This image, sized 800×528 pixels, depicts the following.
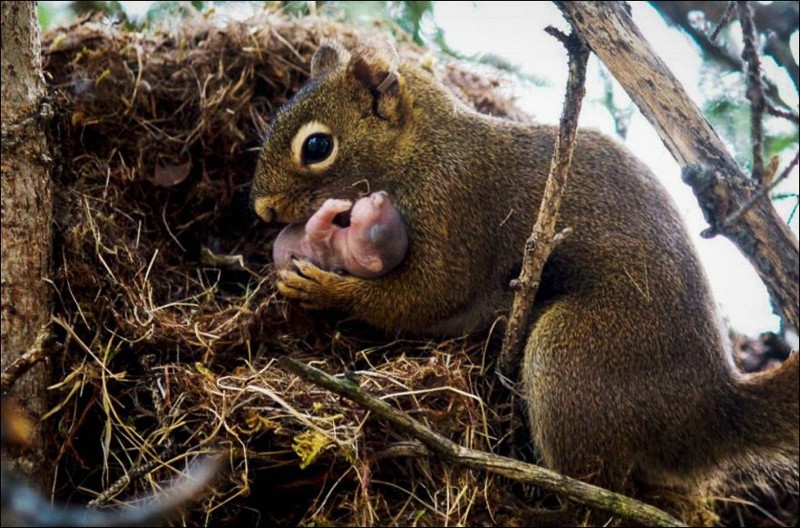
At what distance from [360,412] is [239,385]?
1.54 feet

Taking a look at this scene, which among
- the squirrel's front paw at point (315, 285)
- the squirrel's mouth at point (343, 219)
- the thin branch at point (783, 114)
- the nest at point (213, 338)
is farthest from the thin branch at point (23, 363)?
the thin branch at point (783, 114)

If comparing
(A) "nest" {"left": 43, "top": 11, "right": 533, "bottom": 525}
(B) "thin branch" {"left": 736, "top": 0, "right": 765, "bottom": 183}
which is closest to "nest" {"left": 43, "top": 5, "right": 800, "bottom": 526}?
(A) "nest" {"left": 43, "top": 11, "right": 533, "bottom": 525}

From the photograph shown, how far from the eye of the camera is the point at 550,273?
3582mm

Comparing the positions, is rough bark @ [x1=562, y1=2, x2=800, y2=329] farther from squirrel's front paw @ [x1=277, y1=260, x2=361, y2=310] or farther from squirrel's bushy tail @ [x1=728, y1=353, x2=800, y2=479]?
squirrel's front paw @ [x1=277, y1=260, x2=361, y2=310]

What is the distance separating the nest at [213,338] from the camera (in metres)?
3.04

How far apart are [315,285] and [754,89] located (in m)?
2.00

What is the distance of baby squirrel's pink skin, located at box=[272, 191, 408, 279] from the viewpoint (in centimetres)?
361

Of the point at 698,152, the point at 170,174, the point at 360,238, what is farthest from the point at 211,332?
the point at 698,152

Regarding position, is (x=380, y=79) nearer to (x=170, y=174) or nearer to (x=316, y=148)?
(x=316, y=148)

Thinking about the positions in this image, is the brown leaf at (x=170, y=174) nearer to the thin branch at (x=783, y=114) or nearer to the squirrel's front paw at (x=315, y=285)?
the squirrel's front paw at (x=315, y=285)

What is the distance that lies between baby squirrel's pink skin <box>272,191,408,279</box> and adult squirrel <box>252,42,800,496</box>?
0.08m

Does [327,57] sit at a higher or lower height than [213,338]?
higher

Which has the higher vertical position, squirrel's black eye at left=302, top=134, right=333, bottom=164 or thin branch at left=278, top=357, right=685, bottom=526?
squirrel's black eye at left=302, top=134, right=333, bottom=164

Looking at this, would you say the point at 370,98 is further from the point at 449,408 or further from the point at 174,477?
the point at 174,477
